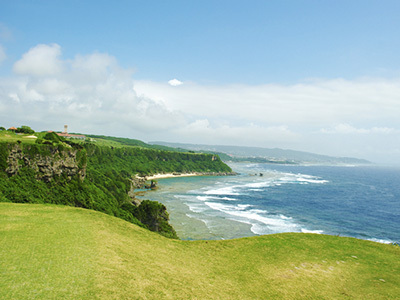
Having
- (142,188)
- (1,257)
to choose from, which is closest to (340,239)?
(1,257)

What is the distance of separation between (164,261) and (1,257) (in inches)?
389

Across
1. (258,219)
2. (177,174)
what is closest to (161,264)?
(258,219)

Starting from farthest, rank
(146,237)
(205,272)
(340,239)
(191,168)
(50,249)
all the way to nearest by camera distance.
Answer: (191,168) < (340,239) < (146,237) < (205,272) < (50,249)

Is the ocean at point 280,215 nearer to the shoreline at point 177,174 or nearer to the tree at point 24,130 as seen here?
the tree at point 24,130

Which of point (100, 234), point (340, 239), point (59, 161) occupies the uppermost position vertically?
point (59, 161)

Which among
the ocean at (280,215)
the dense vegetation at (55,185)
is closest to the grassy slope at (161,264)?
the dense vegetation at (55,185)

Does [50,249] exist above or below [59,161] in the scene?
below

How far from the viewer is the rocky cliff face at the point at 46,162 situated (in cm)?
3812

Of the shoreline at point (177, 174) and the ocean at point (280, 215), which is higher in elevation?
the ocean at point (280, 215)

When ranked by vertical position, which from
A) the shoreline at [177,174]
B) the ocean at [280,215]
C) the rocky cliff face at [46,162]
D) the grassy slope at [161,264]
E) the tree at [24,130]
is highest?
the tree at [24,130]

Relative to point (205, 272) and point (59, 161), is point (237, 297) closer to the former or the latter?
point (205, 272)

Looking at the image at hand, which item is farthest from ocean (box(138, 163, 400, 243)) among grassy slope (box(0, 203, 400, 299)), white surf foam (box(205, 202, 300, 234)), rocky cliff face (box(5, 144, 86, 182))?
grassy slope (box(0, 203, 400, 299))

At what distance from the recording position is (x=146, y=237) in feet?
73.5

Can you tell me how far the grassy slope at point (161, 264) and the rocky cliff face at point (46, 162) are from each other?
17.3m
